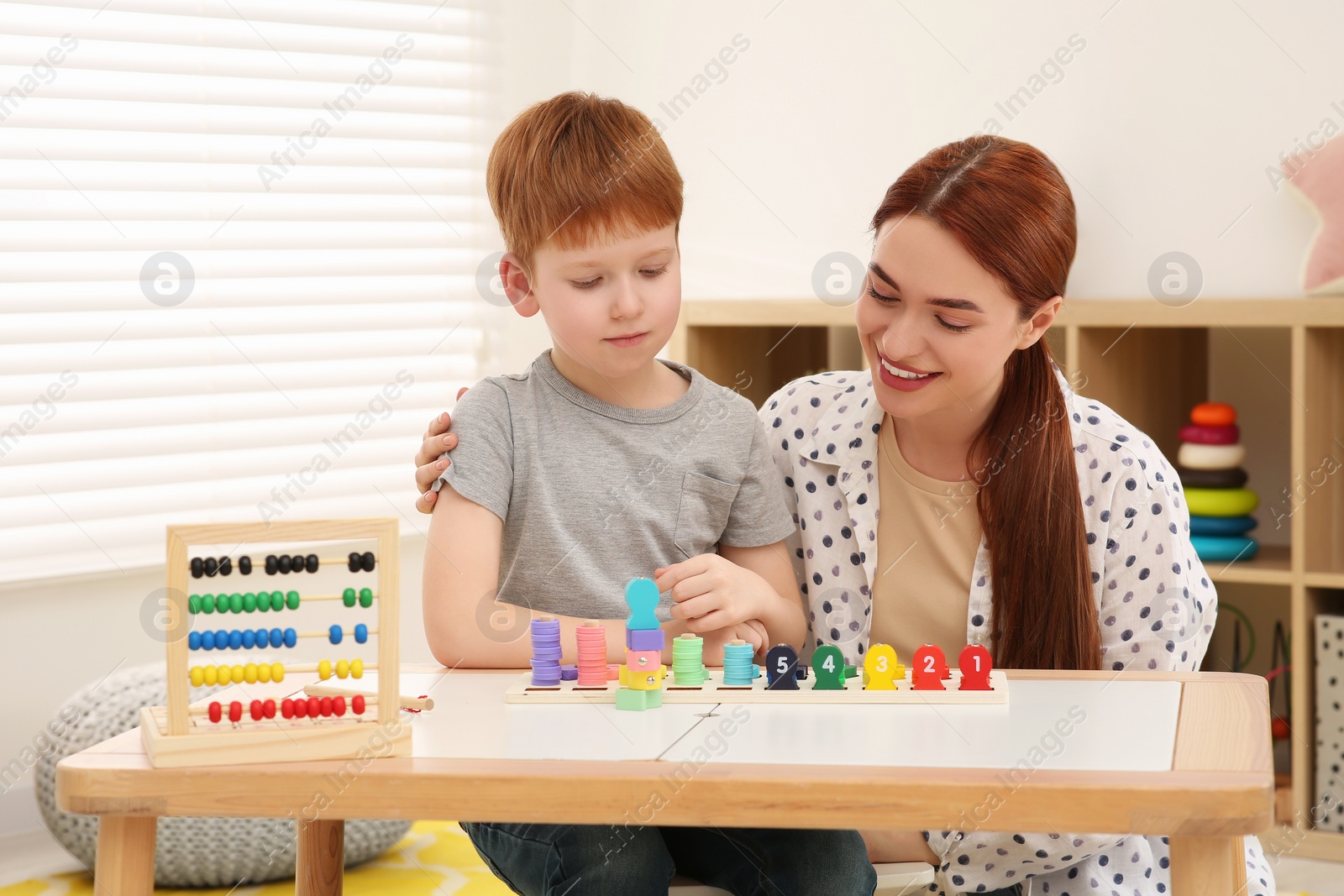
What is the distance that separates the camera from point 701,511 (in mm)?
1447

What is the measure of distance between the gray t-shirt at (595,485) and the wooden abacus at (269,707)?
35 centimetres

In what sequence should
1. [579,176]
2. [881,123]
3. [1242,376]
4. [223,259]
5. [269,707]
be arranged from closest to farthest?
[269,707] < [579,176] < [1242,376] < [223,259] < [881,123]

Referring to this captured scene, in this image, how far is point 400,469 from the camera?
10.8 feet

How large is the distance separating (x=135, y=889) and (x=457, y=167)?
8.49 ft

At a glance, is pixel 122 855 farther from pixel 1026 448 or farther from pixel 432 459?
pixel 1026 448

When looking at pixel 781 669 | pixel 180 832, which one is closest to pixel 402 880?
pixel 180 832

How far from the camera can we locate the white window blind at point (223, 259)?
107 inches

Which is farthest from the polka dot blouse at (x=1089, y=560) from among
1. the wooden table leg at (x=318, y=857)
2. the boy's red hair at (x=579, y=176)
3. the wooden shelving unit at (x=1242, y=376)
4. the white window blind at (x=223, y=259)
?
the white window blind at (x=223, y=259)

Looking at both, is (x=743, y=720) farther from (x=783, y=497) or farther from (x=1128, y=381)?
(x=1128, y=381)

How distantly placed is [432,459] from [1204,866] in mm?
837

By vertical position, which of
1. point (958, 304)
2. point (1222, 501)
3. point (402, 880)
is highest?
point (958, 304)

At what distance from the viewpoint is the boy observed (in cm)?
131

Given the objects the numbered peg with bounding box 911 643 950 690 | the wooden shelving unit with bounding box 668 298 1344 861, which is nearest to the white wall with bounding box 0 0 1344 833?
the wooden shelving unit with bounding box 668 298 1344 861

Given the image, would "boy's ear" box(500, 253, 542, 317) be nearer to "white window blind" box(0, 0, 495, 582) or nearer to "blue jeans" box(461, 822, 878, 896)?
"blue jeans" box(461, 822, 878, 896)
